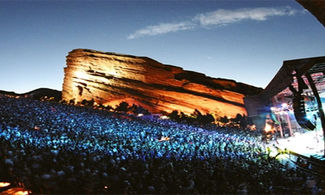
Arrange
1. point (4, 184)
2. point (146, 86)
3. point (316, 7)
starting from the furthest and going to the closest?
point (146, 86)
point (4, 184)
point (316, 7)

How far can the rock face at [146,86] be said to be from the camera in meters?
29.8

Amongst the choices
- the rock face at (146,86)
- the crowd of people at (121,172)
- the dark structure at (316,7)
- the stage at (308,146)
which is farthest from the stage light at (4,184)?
the rock face at (146,86)

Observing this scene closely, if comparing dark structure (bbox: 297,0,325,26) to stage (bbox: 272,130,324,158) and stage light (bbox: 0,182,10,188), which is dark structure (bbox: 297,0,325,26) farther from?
stage light (bbox: 0,182,10,188)

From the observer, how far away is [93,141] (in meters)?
8.77

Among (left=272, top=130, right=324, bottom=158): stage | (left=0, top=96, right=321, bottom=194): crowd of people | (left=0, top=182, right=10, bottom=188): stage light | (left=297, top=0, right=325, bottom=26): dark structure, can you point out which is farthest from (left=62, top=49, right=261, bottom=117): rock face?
(left=0, top=182, right=10, bottom=188): stage light

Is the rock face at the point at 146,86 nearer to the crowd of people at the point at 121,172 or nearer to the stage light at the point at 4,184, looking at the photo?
the crowd of people at the point at 121,172

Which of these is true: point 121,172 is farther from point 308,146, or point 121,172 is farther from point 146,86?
point 146,86

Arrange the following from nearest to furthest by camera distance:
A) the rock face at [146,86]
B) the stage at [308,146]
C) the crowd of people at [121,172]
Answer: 1. the crowd of people at [121,172]
2. the stage at [308,146]
3. the rock face at [146,86]

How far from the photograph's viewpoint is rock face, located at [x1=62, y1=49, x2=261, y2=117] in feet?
97.9

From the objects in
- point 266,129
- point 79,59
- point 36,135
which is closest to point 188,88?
point 266,129

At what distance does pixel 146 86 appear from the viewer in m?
32.3

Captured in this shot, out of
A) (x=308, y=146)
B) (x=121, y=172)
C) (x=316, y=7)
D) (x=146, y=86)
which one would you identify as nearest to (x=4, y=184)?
(x=121, y=172)

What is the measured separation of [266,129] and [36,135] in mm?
21400

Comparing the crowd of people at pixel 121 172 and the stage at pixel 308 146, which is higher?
the crowd of people at pixel 121 172
